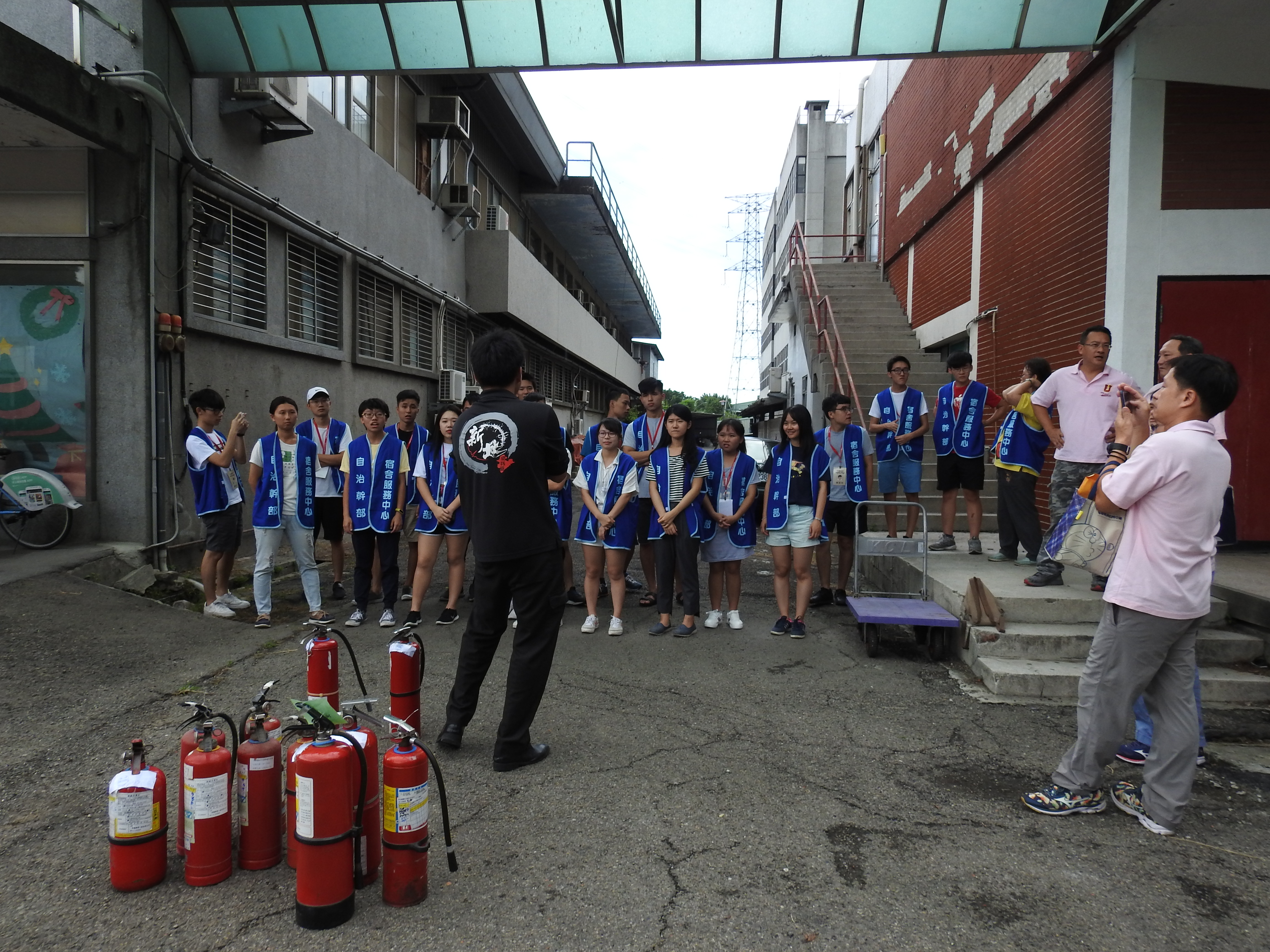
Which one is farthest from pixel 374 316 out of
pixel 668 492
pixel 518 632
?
pixel 518 632

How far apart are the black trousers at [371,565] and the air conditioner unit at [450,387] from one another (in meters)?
8.84

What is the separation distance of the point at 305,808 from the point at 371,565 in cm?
451

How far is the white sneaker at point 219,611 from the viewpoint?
689cm

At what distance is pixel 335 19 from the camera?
8.70 metres

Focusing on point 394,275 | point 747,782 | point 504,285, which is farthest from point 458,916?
point 504,285

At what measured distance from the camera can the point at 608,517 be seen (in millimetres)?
6852

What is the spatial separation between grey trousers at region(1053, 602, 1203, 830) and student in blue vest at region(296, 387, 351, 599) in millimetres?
6049

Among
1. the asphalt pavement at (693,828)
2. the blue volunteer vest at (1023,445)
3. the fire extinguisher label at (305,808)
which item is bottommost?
the asphalt pavement at (693,828)

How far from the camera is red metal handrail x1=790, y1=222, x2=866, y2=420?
12.4 m

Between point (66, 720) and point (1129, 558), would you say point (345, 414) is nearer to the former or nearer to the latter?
point (66, 720)

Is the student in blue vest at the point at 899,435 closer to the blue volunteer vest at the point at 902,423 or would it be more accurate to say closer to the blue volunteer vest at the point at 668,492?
the blue volunteer vest at the point at 902,423

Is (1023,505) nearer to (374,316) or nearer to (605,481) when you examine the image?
(605,481)

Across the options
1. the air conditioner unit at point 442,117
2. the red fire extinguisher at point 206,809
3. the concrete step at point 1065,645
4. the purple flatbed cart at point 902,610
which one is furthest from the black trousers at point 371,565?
the air conditioner unit at point 442,117

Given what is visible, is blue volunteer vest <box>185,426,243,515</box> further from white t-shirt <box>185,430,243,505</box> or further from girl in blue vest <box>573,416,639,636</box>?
girl in blue vest <box>573,416,639,636</box>
